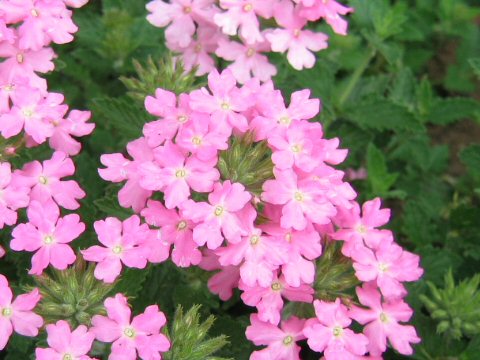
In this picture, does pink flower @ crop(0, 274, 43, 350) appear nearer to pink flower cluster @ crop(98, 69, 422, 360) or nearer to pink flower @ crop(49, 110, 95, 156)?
pink flower cluster @ crop(98, 69, 422, 360)

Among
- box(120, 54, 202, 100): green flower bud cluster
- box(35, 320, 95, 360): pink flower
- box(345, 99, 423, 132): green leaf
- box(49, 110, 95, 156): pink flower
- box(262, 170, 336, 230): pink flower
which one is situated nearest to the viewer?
box(35, 320, 95, 360): pink flower

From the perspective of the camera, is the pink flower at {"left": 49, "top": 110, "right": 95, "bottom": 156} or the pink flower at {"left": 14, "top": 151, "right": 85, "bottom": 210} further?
the pink flower at {"left": 49, "top": 110, "right": 95, "bottom": 156}

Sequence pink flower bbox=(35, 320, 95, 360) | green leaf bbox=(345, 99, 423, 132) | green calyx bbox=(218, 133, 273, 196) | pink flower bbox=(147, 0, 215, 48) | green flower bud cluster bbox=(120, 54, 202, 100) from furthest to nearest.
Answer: green leaf bbox=(345, 99, 423, 132) < pink flower bbox=(147, 0, 215, 48) < green flower bud cluster bbox=(120, 54, 202, 100) < green calyx bbox=(218, 133, 273, 196) < pink flower bbox=(35, 320, 95, 360)

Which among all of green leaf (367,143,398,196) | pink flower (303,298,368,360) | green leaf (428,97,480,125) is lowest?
green leaf (367,143,398,196)

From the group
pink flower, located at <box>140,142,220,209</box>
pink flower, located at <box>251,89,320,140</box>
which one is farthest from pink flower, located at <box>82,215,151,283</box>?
pink flower, located at <box>251,89,320,140</box>

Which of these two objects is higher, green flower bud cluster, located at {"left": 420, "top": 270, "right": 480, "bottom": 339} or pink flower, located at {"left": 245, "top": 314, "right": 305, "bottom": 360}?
pink flower, located at {"left": 245, "top": 314, "right": 305, "bottom": 360}

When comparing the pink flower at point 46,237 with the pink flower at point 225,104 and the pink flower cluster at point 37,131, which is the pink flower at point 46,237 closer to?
the pink flower cluster at point 37,131
